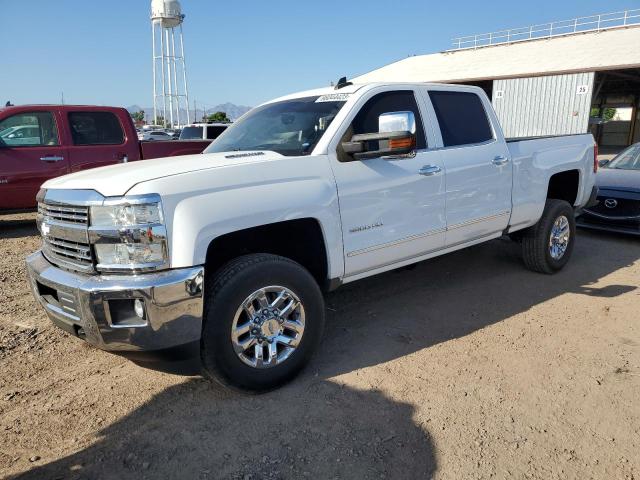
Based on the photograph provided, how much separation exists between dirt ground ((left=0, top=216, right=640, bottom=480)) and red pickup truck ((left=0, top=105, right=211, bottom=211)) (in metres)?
3.68

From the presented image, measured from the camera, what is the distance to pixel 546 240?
5.39 m

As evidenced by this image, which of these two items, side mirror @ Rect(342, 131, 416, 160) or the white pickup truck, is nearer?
the white pickup truck

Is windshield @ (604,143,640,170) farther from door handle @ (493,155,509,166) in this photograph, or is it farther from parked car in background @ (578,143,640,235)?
door handle @ (493,155,509,166)

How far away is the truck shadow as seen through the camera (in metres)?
2.51

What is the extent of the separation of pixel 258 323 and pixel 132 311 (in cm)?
74

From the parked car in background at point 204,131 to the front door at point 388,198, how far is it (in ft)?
38.9

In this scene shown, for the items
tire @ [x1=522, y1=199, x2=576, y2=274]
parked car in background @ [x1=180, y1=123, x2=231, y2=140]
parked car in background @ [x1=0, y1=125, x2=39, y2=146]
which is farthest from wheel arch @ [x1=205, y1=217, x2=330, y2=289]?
parked car in background @ [x1=180, y1=123, x2=231, y2=140]

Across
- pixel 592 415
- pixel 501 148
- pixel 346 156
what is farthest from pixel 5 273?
pixel 592 415

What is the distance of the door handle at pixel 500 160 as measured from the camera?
4.64m

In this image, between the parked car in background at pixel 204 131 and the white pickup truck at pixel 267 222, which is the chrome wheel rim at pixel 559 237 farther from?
the parked car in background at pixel 204 131

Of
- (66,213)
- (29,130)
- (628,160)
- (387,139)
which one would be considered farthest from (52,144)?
(628,160)

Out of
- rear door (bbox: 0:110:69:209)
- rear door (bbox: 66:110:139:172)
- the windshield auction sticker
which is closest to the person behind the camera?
the windshield auction sticker

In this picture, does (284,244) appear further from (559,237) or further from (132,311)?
(559,237)

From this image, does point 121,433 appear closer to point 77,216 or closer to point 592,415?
point 77,216
